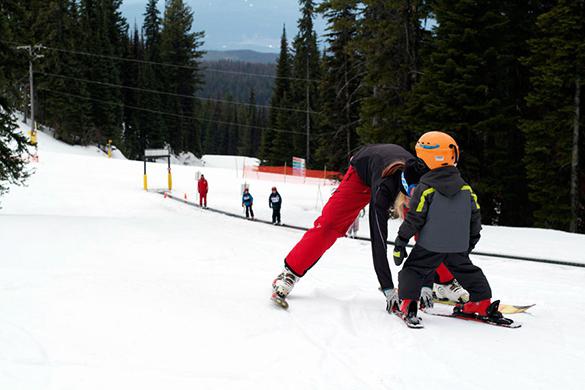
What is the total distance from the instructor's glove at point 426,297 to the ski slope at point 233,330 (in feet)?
1.03

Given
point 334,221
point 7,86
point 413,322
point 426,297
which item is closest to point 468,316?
point 426,297

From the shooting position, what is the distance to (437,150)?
434 centimetres

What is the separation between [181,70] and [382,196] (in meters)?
86.0

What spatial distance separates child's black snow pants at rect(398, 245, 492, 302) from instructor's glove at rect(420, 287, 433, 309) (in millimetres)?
400

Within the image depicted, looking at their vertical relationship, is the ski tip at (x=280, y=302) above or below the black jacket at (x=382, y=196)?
below

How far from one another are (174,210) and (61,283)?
16362 mm

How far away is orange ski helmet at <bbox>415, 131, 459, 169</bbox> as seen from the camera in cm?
433

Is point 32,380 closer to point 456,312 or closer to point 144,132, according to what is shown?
point 456,312

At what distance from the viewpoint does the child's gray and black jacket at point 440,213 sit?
428cm

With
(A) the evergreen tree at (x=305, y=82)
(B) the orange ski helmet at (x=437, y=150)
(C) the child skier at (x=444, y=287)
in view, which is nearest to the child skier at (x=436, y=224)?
(B) the orange ski helmet at (x=437, y=150)

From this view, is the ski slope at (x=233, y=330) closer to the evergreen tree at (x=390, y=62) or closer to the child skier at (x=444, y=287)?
the child skier at (x=444, y=287)

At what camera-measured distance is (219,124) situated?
13612cm

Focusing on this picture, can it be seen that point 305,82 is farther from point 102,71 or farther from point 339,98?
point 339,98

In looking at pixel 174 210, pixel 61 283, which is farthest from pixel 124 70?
pixel 61 283
